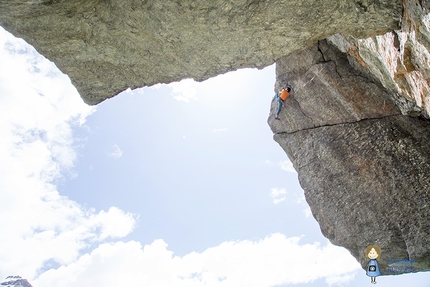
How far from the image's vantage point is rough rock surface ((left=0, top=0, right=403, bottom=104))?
16.6ft

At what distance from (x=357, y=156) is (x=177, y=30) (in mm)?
11168

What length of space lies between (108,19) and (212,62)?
2233mm

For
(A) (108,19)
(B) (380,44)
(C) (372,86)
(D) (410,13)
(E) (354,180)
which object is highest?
(C) (372,86)

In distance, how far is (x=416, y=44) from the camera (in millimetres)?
6113

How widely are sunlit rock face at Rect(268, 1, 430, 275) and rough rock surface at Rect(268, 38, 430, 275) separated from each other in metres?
0.04

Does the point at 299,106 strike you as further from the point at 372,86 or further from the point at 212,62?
the point at 212,62

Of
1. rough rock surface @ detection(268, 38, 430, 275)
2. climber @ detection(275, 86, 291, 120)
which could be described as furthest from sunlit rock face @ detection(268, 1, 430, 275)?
climber @ detection(275, 86, 291, 120)

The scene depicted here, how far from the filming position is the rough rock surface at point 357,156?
1200 cm

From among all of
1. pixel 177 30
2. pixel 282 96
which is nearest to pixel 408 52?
pixel 177 30

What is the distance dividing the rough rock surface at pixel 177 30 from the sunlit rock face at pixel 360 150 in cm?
519

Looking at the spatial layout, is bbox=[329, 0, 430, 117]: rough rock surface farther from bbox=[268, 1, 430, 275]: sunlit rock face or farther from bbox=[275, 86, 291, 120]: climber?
bbox=[275, 86, 291, 120]: climber

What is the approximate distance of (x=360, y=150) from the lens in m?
13.5

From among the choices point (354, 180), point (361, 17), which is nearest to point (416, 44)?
point (361, 17)

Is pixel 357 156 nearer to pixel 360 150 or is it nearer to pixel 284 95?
pixel 360 150
